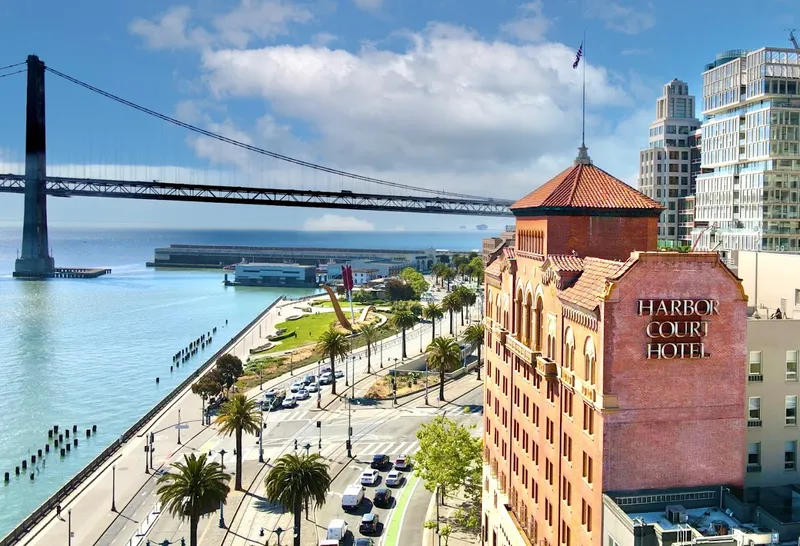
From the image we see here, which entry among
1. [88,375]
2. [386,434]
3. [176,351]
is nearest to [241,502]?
[386,434]

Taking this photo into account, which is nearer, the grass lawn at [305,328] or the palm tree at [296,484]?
the palm tree at [296,484]

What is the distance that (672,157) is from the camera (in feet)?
431

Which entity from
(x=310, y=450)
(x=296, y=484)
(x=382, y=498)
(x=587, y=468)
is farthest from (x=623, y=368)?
(x=310, y=450)

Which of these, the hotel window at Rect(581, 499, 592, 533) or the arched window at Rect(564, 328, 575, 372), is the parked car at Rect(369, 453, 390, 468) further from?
the hotel window at Rect(581, 499, 592, 533)

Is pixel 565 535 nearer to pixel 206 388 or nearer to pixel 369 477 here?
pixel 369 477

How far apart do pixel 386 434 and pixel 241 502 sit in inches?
944

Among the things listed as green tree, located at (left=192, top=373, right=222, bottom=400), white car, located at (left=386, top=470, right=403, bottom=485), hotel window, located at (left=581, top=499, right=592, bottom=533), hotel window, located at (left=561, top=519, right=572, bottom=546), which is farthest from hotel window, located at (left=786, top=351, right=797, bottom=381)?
green tree, located at (left=192, top=373, right=222, bottom=400)

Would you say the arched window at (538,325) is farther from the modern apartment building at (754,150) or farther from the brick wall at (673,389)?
Result: the modern apartment building at (754,150)

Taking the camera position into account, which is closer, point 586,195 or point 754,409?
point 754,409

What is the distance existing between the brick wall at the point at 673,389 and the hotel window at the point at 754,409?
130 inches

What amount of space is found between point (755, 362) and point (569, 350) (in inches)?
357

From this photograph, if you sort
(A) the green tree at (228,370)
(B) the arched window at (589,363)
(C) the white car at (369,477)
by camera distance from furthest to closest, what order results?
(A) the green tree at (228,370) → (C) the white car at (369,477) → (B) the arched window at (589,363)

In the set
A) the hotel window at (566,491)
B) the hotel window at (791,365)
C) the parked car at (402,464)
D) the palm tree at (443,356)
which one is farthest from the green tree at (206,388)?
the hotel window at (791,365)

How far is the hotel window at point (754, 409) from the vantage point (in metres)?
36.4
